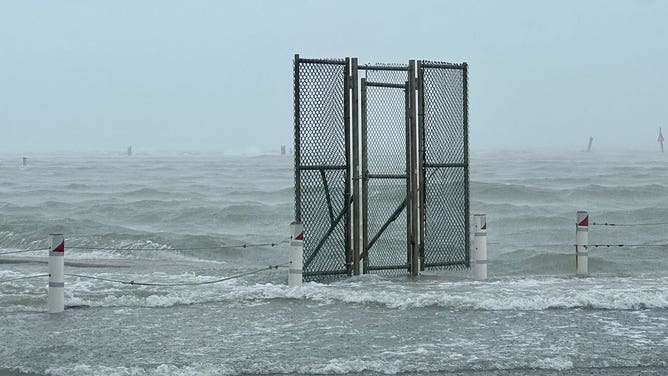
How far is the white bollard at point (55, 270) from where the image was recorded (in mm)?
11609

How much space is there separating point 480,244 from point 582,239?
1.83 meters

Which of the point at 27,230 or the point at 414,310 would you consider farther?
the point at 27,230

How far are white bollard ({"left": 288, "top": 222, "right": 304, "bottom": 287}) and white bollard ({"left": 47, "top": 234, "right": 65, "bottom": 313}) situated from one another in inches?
125

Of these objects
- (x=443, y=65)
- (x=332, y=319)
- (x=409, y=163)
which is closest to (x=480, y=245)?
(x=409, y=163)

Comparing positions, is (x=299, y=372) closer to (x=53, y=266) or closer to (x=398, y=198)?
(x=53, y=266)

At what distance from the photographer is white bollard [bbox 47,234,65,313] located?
11.6 m

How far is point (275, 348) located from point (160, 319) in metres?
2.37

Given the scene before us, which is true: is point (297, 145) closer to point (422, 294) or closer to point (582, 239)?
point (422, 294)

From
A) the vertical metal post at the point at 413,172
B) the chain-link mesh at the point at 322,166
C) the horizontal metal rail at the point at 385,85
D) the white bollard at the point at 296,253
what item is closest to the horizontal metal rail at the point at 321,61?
the chain-link mesh at the point at 322,166

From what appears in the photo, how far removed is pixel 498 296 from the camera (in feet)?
41.7

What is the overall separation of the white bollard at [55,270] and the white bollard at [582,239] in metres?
7.98

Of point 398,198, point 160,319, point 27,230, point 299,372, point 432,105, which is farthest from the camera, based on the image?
point 27,230

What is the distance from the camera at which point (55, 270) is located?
38.2 feet

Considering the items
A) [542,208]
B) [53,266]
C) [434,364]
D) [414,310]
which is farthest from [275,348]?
[542,208]
